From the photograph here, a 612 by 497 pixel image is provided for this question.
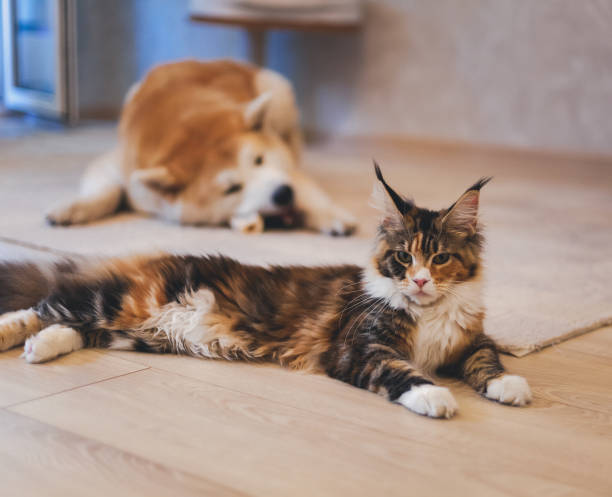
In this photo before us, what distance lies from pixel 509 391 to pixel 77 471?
0.74 m

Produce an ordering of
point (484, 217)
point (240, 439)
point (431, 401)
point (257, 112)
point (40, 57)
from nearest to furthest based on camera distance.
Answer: point (240, 439), point (431, 401), point (257, 112), point (484, 217), point (40, 57)

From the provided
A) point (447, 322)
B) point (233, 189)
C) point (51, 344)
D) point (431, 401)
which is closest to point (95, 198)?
point (233, 189)

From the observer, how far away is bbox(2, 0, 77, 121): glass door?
4.99m

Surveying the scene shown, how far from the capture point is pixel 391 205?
1.49 meters

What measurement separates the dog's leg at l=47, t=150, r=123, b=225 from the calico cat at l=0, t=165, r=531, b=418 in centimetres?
115

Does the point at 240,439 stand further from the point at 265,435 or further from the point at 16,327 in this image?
the point at 16,327

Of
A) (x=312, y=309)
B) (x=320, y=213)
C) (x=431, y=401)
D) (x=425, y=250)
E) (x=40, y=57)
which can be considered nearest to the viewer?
(x=431, y=401)

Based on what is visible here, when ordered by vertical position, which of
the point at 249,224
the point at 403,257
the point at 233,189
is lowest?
the point at 249,224

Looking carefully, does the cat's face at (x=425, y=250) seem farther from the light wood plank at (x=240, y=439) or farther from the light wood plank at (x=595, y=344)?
the light wood plank at (x=595, y=344)

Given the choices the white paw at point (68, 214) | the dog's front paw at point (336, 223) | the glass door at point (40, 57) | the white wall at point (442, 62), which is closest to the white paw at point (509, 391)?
the dog's front paw at point (336, 223)

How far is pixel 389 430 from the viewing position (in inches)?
50.0

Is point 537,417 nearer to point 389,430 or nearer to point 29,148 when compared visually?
point 389,430

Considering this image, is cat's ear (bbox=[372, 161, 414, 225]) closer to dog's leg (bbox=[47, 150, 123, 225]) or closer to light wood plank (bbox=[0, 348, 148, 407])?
light wood plank (bbox=[0, 348, 148, 407])

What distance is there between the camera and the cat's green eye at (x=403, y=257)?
4.76 ft
